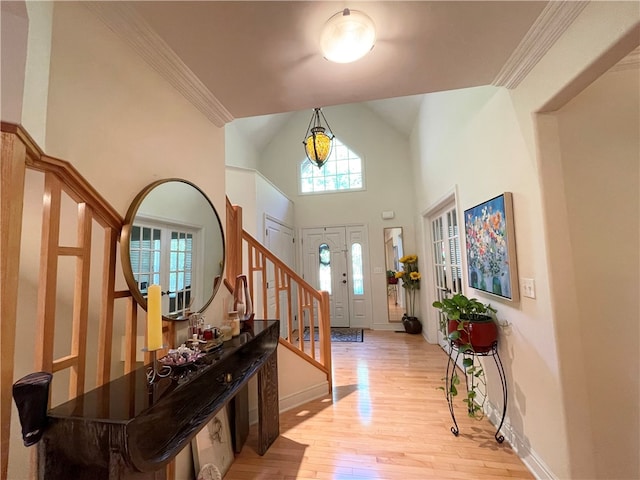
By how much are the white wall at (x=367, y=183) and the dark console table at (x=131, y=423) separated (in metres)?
4.20

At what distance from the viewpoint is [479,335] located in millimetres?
1968

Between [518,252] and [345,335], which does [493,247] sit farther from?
[345,335]

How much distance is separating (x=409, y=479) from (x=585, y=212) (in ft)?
6.04

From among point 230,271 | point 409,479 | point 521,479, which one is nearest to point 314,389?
point 409,479

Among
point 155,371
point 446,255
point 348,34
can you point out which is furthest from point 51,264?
point 446,255

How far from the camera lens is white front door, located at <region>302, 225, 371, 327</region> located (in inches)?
210

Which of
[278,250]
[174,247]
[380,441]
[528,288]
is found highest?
[278,250]

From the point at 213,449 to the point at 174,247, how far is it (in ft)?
4.10

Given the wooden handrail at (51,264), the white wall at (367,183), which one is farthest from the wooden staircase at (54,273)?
the white wall at (367,183)

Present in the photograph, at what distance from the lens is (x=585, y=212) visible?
1534mm

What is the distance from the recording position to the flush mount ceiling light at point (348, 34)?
1234 millimetres

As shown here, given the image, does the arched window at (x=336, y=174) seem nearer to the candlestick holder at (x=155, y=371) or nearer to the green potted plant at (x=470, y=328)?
the green potted plant at (x=470, y=328)

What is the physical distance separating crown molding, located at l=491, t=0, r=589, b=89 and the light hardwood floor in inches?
94.4

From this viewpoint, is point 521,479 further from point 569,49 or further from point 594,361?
point 569,49
